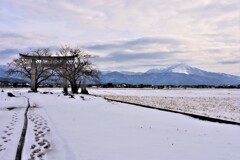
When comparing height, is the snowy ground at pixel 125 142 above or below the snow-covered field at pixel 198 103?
below

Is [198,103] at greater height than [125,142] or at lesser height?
greater

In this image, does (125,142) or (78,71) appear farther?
(78,71)

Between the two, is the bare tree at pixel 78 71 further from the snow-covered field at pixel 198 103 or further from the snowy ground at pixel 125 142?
the snowy ground at pixel 125 142

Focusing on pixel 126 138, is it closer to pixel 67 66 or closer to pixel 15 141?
pixel 15 141

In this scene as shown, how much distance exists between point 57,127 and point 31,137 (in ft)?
6.61

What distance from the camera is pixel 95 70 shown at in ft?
155

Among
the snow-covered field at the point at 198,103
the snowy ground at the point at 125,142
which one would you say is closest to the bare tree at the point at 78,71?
the snow-covered field at the point at 198,103

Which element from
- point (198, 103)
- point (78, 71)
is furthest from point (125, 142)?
point (78, 71)

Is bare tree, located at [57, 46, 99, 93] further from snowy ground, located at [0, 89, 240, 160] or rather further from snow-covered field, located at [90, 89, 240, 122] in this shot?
snowy ground, located at [0, 89, 240, 160]

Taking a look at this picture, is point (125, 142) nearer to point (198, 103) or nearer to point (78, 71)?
point (198, 103)

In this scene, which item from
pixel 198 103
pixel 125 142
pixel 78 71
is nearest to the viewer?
pixel 125 142

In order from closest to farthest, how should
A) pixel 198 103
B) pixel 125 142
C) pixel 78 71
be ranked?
pixel 125 142
pixel 198 103
pixel 78 71

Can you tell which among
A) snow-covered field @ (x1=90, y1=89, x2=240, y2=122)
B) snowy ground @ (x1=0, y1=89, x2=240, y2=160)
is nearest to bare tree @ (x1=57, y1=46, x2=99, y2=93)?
snow-covered field @ (x1=90, y1=89, x2=240, y2=122)

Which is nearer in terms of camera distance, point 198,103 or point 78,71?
point 198,103
